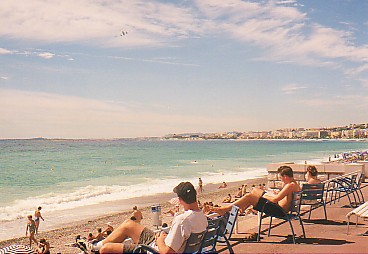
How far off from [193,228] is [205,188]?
28.5 metres

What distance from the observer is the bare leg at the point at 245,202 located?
4695 mm

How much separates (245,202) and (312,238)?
Answer: 54.4 inches

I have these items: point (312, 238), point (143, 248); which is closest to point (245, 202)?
point (312, 238)

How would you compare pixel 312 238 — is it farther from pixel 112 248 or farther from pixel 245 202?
pixel 112 248

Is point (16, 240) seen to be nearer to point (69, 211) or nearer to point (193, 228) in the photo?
point (69, 211)

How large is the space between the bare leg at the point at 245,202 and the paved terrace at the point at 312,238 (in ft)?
1.97

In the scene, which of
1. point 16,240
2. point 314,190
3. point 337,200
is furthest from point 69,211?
point 314,190

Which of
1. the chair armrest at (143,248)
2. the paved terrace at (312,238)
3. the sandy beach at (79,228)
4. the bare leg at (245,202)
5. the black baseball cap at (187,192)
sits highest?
the black baseball cap at (187,192)

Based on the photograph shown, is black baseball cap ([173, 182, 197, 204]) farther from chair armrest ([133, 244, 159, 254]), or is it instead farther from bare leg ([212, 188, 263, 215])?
bare leg ([212, 188, 263, 215])

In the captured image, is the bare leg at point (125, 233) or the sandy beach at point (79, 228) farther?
the sandy beach at point (79, 228)

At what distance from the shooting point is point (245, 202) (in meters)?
5.09

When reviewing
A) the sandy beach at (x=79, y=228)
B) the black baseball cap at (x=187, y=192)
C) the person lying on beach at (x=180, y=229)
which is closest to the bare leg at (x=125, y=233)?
the person lying on beach at (x=180, y=229)

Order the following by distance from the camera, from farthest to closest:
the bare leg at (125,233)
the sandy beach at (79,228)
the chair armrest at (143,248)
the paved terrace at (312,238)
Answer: the sandy beach at (79,228) → the paved terrace at (312,238) → the bare leg at (125,233) → the chair armrest at (143,248)

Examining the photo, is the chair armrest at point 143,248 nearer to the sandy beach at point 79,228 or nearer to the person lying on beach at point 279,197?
the person lying on beach at point 279,197
